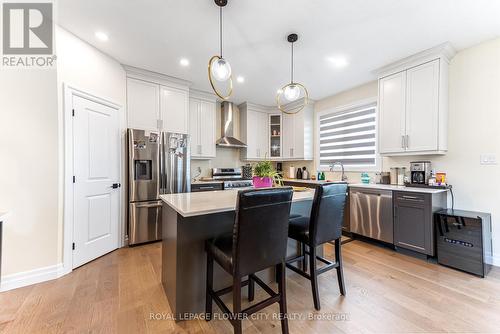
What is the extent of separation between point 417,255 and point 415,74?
97.2 inches

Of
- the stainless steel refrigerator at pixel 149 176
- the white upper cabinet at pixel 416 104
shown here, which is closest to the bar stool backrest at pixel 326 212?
the white upper cabinet at pixel 416 104

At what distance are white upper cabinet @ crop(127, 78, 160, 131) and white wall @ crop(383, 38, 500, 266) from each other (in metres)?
4.39

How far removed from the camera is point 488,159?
2.62m

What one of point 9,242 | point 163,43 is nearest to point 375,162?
point 163,43

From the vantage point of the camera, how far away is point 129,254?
2961mm

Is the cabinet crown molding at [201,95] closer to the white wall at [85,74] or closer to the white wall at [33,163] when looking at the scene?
the white wall at [85,74]

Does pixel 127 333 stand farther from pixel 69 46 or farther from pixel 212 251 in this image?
pixel 69 46

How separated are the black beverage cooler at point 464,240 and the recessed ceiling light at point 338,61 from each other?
236 cm

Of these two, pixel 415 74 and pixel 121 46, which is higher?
pixel 121 46

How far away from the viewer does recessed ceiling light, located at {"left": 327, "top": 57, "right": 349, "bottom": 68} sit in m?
3.02

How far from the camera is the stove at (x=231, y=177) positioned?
430cm

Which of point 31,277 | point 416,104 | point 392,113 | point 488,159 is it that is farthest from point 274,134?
point 31,277

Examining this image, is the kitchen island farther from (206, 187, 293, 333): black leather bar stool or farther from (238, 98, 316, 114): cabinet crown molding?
(238, 98, 316, 114): cabinet crown molding

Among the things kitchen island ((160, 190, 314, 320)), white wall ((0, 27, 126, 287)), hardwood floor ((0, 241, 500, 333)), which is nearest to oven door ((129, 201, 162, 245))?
hardwood floor ((0, 241, 500, 333))
